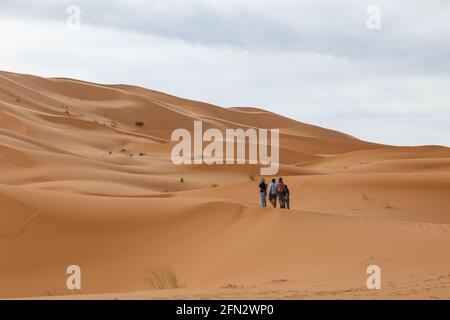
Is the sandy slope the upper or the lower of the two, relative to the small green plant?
upper

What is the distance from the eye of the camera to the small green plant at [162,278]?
31.8 feet

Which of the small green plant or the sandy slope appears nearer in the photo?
the sandy slope

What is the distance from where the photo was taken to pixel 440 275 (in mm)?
8375

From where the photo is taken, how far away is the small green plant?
9.71 m

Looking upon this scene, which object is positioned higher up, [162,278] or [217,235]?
[217,235]

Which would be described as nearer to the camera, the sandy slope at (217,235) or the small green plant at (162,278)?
the sandy slope at (217,235)

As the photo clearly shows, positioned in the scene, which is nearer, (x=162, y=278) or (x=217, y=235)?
(x=162, y=278)

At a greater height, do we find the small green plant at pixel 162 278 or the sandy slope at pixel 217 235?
the sandy slope at pixel 217 235

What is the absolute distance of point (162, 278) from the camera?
34.6 feet
